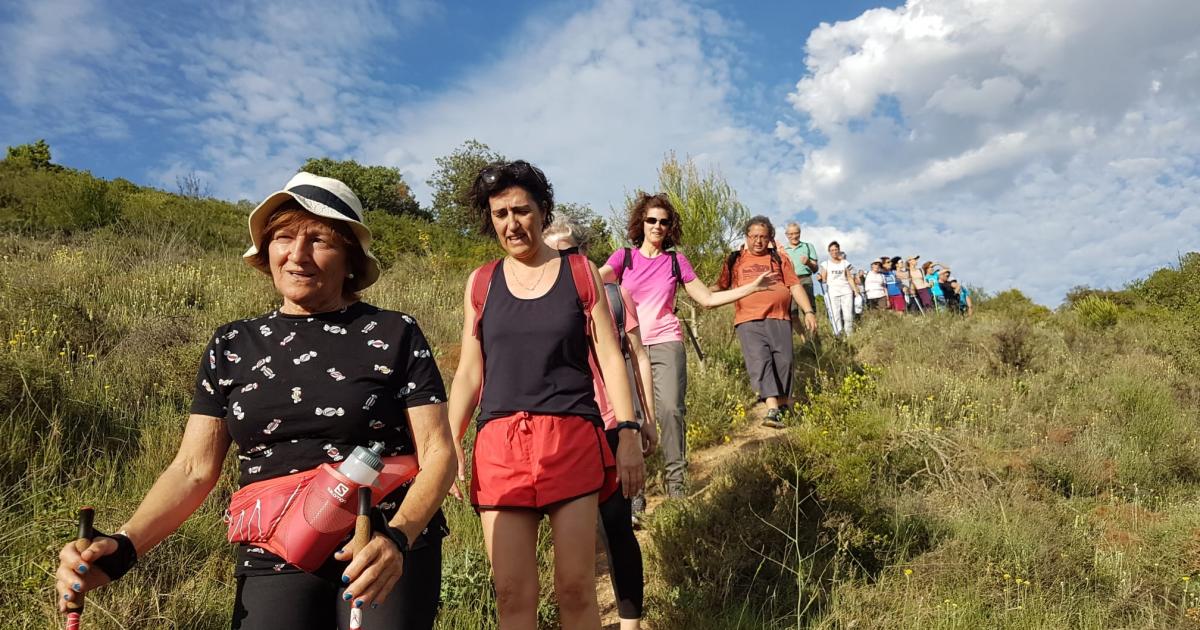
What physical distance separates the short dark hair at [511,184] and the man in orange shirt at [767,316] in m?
4.02

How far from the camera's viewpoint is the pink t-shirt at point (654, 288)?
497 centimetres

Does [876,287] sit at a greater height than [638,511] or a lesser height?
greater

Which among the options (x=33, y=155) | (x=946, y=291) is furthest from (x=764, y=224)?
(x=33, y=155)

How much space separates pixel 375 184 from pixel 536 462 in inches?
1852

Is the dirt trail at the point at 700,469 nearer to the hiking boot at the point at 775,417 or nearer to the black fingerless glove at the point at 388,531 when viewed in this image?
the hiking boot at the point at 775,417

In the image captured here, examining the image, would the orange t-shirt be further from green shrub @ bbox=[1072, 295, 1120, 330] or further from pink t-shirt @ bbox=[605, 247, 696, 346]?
green shrub @ bbox=[1072, 295, 1120, 330]

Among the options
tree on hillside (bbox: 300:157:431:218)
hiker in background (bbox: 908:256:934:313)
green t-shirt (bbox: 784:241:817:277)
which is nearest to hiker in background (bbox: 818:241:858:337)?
green t-shirt (bbox: 784:241:817:277)

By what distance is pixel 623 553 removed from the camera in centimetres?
285

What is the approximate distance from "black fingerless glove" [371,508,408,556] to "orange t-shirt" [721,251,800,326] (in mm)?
5379

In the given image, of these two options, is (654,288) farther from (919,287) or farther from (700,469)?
(919,287)

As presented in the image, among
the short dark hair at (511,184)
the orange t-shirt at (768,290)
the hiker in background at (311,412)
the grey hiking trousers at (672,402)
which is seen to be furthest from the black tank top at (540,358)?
the orange t-shirt at (768,290)

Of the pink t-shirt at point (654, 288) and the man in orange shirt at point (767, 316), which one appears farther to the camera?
the man in orange shirt at point (767, 316)

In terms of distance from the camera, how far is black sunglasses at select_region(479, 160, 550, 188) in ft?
9.07

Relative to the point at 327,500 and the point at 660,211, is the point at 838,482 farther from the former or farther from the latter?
the point at 327,500
